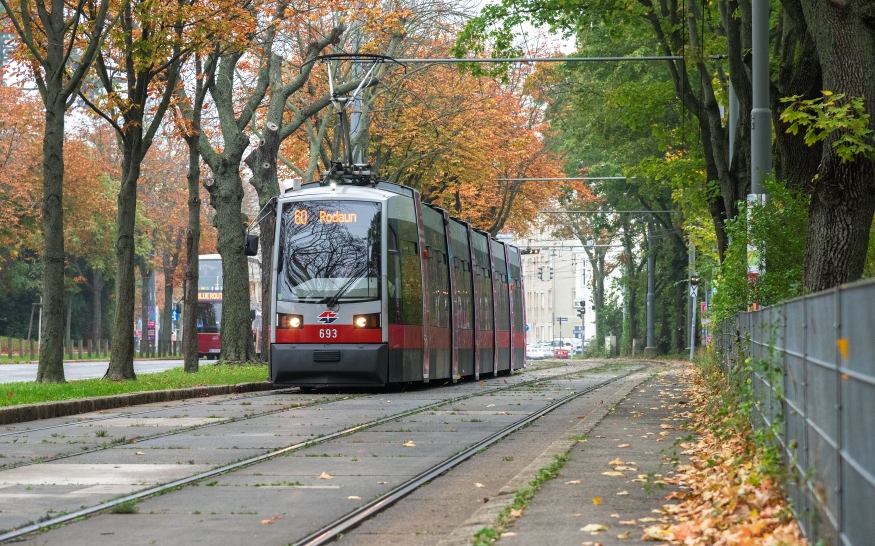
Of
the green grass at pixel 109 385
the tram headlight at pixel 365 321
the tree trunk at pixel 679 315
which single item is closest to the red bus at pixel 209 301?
the tree trunk at pixel 679 315

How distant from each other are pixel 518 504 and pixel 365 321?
1498 centimetres

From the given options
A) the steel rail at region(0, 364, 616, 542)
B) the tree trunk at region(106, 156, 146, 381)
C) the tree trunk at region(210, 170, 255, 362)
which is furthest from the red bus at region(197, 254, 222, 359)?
the steel rail at region(0, 364, 616, 542)

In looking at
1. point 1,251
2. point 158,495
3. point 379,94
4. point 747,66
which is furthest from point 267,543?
point 1,251

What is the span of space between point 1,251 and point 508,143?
78.4 feet

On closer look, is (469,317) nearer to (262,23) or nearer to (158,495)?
(262,23)

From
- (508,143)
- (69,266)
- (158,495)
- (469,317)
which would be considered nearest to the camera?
(158,495)

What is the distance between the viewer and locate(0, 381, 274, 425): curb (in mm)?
16344

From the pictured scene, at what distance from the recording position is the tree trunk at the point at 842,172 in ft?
45.2

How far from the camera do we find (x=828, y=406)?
564 cm

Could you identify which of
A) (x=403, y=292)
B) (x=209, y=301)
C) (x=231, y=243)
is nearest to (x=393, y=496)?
(x=403, y=292)

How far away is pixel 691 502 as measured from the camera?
842 centimetres

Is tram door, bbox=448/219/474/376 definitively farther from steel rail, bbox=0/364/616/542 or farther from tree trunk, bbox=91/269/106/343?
tree trunk, bbox=91/269/106/343

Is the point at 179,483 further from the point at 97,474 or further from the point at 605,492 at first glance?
the point at 605,492

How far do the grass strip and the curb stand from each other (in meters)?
7.59
